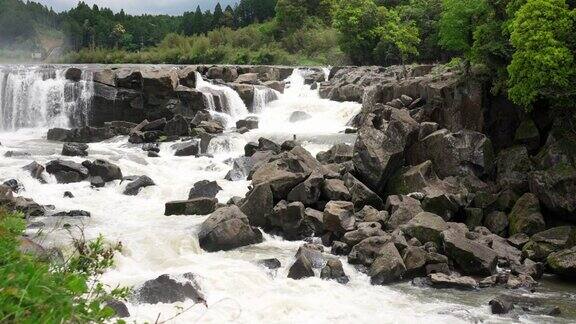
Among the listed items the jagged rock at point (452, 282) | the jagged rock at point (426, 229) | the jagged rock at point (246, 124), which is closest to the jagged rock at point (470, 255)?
the jagged rock at point (426, 229)

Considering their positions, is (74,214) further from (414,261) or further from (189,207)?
(414,261)

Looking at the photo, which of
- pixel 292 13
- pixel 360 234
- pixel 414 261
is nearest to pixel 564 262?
pixel 414 261

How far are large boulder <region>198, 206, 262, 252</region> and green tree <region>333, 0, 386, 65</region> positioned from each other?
3791 centimetres

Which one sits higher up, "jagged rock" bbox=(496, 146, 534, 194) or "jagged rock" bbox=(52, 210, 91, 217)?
"jagged rock" bbox=(496, 146, 534, 194)

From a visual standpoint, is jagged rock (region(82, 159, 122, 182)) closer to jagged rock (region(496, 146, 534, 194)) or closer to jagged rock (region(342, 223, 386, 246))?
jagged rock (region(342, 223, 386, 246))

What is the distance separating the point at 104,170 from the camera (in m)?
20.8

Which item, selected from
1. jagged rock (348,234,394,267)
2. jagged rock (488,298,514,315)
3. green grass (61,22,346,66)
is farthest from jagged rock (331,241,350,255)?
green grass (61,22,346,66)

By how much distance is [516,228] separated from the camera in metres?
16.2

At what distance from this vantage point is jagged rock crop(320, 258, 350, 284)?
41.7ft

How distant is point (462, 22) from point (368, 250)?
42.2 feet

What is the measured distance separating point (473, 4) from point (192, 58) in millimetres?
49271

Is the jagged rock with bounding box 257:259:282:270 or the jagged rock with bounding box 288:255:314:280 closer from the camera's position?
the jagged rock with bounding box 288:255:314:280

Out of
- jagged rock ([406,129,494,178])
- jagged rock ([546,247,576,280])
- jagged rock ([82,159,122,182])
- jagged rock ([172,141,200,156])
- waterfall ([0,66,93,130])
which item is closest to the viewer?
jagged rock ([546,247,576,280])

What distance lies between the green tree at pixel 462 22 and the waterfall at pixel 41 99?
65.5 ft
